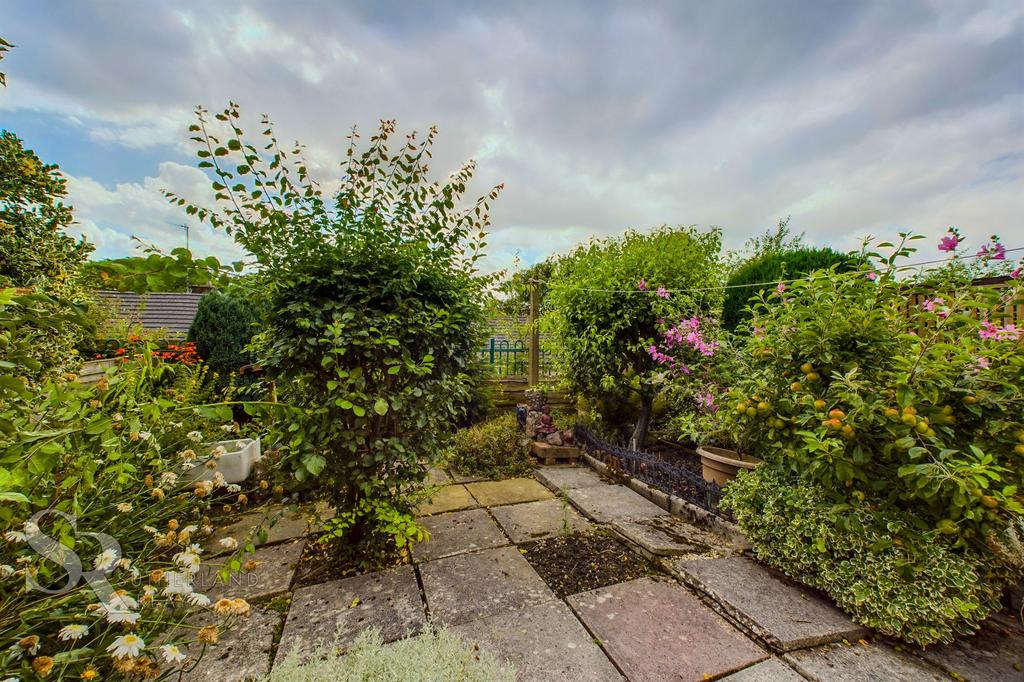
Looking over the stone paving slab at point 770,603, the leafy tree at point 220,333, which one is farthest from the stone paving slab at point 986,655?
the leafy tree at point 220,333

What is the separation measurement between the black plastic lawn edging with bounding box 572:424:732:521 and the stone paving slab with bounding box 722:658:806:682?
1.29m

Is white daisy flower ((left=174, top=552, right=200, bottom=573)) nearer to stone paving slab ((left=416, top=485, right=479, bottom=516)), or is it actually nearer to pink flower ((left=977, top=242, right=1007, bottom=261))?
stone paving slab ((left=416, top=485, right=479, bottom=516))

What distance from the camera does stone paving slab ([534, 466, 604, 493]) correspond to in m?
3.75

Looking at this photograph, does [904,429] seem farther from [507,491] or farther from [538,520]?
[507,491]

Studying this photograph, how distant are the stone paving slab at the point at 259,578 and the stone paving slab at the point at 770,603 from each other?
7.46ft

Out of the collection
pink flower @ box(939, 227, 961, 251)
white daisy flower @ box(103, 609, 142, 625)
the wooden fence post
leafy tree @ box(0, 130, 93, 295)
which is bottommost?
white daisy flower @ box(103, 609, 142, 625)

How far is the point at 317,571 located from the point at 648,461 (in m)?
2.89

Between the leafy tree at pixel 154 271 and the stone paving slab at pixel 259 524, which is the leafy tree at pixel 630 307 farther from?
the leafy tree at pixel 154 271

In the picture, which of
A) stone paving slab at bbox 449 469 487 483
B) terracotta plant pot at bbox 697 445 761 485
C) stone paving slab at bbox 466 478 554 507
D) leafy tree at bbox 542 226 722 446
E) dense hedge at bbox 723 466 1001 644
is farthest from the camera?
leafy tree at bbox 542 226 722 446

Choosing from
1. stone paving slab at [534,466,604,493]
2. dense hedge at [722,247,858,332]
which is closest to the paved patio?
stone paving slab at [534,466,604,493]

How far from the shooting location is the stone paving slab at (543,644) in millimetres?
1538

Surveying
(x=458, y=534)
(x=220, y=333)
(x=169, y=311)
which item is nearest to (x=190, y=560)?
(x=458, y=534)

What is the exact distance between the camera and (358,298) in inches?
86.3

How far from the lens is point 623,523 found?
2.87m
